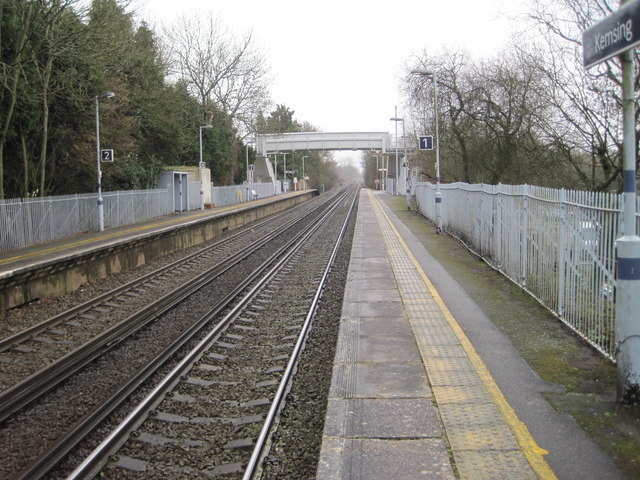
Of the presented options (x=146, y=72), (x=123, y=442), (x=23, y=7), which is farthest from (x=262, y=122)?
(x=123, y=442)

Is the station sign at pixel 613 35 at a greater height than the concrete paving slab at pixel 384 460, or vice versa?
the station sign at pixel 613 35

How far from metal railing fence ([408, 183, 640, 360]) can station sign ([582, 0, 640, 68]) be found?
A: 66.7 inches

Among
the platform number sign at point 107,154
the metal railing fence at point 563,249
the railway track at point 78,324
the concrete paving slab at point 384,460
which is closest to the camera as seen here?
the concrete paving slab at point 384,460

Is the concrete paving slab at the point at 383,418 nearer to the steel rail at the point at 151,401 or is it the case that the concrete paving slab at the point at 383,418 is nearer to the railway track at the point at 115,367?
Answer: the steel rail at the point at 151,401

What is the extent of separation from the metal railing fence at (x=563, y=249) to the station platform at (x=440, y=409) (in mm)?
1040

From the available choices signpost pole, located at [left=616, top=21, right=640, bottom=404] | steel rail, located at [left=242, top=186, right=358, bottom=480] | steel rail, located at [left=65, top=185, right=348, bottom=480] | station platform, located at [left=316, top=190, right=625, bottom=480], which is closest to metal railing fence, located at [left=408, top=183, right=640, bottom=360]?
signpost pole, located at [left=616, top=21, right=640, bottom=404]

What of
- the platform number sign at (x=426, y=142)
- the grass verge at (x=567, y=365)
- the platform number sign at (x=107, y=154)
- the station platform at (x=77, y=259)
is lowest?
the grass verge at (x=567, y=365)

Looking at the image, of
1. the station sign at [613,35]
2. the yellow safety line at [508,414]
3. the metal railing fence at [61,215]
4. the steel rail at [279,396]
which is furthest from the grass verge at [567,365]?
the metal railing fence at [61,215]

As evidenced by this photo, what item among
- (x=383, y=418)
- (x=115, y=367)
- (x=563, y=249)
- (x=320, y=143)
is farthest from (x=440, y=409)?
(x=320, y=143)

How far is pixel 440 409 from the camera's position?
5.06m

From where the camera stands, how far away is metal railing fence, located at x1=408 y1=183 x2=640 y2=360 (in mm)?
6441

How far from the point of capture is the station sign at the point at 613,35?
14.3 feet

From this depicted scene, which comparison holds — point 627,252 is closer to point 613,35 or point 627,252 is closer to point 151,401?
point 613,35

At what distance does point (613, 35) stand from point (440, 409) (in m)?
3.41
